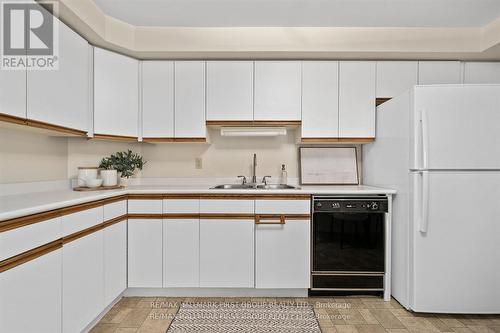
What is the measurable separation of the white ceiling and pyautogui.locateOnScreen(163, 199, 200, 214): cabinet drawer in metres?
→ 1.60

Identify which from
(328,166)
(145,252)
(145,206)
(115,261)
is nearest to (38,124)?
(145,206)

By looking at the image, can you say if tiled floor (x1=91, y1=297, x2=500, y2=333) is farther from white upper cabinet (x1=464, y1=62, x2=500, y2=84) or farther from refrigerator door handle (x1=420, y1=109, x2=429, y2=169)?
white upper cabinet (x1=464, y1=62, x2=500, y2=84)

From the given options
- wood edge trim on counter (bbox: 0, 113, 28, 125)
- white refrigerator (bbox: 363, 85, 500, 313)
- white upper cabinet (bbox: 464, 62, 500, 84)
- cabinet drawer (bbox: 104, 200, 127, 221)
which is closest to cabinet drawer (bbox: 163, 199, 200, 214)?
cabinet drawer (bbox: 104, 200, 127, 221)

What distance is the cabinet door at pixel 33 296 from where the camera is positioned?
1.34 meters

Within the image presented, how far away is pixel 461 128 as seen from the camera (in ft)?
7.25

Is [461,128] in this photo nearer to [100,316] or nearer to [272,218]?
[272,218]

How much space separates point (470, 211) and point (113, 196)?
2731 mm

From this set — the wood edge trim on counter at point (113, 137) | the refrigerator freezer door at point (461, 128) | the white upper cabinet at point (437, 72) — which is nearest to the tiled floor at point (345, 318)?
the refrigerator freezer door at point (461, 128)

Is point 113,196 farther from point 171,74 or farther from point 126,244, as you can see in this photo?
point 171,74

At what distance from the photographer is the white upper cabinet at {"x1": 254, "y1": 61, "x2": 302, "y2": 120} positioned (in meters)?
2.91

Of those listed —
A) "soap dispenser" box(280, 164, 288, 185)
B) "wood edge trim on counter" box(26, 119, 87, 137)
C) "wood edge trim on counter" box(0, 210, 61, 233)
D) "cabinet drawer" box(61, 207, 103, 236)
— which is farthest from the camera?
"soap dispenser" box(280, 164, 288, 185)

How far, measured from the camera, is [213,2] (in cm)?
235

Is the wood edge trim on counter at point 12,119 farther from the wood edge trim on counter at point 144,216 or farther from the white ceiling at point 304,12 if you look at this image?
the white ceiling at point 304,12

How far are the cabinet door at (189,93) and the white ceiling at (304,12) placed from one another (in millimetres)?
383
